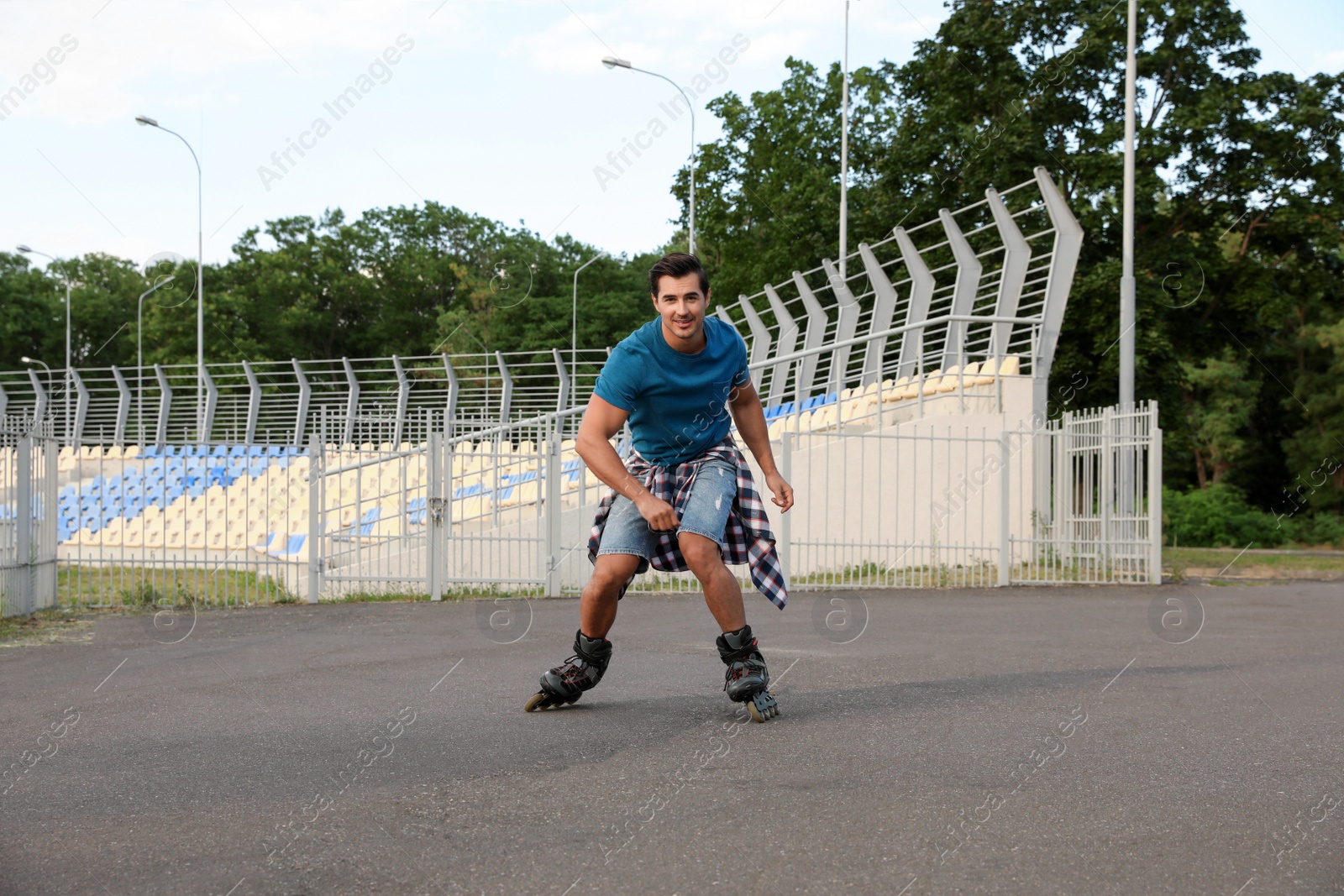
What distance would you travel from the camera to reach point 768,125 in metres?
35.3

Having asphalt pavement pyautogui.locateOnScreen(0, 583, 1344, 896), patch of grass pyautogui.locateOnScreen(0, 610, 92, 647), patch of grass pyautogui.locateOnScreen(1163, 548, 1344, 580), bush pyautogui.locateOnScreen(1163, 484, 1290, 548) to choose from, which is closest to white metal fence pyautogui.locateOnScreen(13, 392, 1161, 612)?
patch of grass pyautogui.locateOnScreen(0, 610, 92, 647)

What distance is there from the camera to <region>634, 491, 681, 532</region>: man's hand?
14.7 feet

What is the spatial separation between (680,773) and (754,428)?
66.3 inches

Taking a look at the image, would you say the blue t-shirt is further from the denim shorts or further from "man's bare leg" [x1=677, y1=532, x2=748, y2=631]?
"man's bare leg" [x1=677, y1=532, x2=748, y2=631]

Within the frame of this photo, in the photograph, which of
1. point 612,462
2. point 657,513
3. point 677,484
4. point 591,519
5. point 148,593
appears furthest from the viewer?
point 591,519

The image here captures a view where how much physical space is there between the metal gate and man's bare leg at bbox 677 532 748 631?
21.8 feet

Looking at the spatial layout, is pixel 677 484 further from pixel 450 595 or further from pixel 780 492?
pixel 450 595

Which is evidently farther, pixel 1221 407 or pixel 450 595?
pixel 1221 407

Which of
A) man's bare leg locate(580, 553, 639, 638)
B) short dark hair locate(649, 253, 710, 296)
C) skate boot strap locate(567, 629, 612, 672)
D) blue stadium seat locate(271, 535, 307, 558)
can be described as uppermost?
short dark hair locate(649, 253, 710, 296)

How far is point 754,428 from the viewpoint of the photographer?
5215 millimetres

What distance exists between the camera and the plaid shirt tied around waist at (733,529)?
4918mm

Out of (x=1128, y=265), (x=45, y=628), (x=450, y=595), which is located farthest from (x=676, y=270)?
(x=1128, y=265)

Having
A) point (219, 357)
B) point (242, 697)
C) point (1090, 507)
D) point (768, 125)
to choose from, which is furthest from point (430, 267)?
point (242, 697)

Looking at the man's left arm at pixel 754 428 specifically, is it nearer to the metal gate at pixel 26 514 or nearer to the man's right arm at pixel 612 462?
the man's right arm at pixel 612 462
